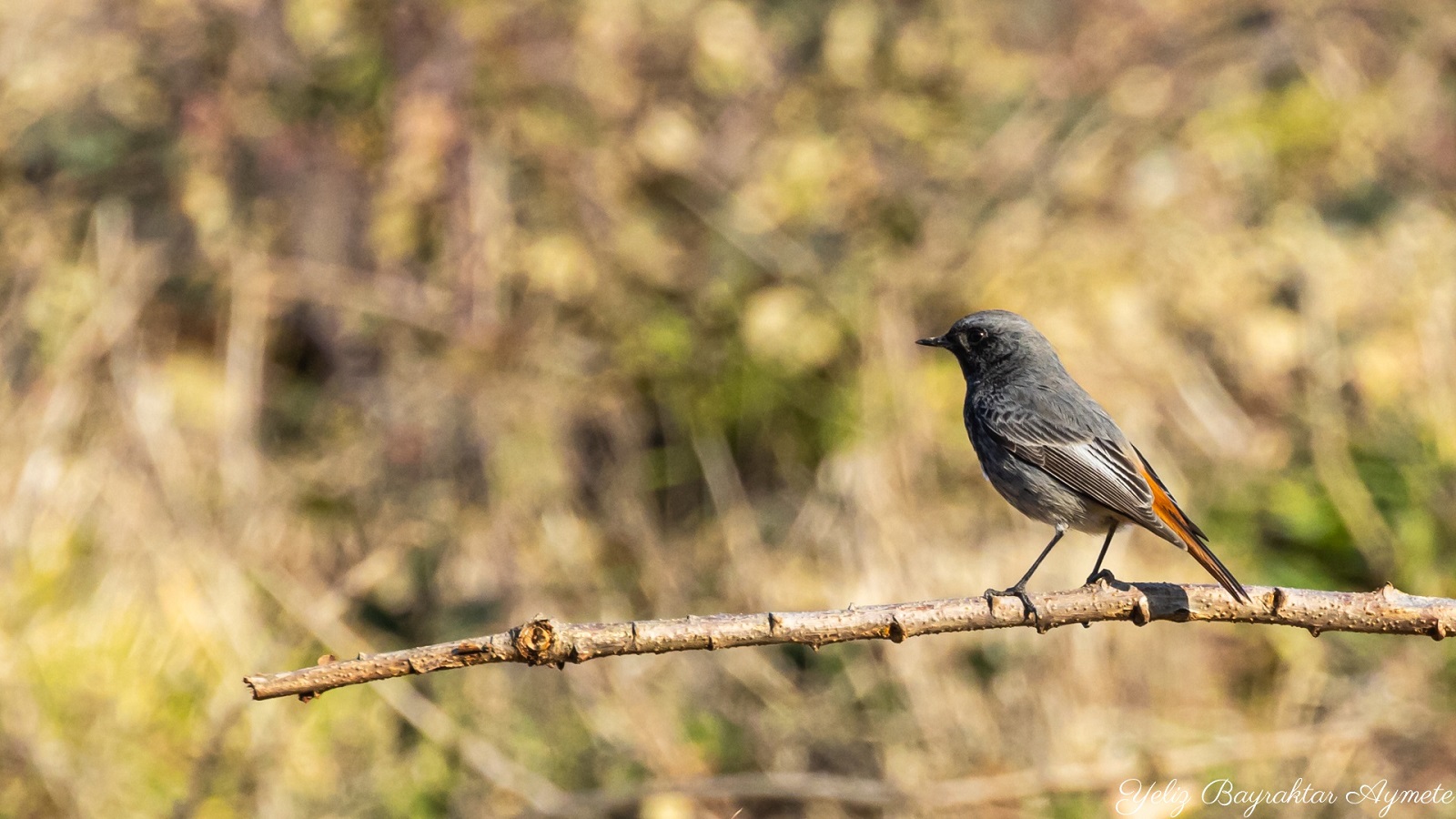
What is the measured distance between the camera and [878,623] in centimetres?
305

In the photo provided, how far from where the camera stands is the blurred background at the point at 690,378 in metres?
6.51

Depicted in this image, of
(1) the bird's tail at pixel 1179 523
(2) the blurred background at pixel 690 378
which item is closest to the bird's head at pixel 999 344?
(1) the bird's tail at pixel 1179 523

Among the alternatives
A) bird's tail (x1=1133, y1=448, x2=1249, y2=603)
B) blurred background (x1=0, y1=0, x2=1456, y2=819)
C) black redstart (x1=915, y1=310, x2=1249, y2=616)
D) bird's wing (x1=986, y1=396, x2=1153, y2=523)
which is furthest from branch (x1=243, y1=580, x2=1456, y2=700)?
blurred background (x1=0, y1=0, x2=1456, y2=819)

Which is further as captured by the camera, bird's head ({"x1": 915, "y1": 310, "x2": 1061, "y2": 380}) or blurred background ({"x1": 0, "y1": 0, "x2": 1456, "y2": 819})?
blurred background ({"x1": 0, "y1": 0, "x2": 1456, "y2": 819})

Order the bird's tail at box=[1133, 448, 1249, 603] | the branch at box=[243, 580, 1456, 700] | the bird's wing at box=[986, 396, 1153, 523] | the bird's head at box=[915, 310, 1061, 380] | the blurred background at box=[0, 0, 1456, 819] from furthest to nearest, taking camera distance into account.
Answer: the blurred background at box=[0, 0, 1456, 819] < the bird's head at box=[915, 310, 1061, 380] < the bird's wing at box=[986, 396, 1153, 523] < the bird's tail at box=[1133, 448, 1249, 603] < the branch at box=[243, 580, 1456, 700]

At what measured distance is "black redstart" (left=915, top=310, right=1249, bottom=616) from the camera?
4344mm

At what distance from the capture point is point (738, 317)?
306 inches

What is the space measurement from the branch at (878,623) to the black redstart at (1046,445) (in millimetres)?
768

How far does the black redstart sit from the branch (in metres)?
0.77

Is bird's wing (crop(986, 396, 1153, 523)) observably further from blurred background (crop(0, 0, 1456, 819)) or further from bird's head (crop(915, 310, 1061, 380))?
blurred background (crop(0, 0, 1456, 819))

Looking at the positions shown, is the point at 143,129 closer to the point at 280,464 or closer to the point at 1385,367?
the point at 280,464

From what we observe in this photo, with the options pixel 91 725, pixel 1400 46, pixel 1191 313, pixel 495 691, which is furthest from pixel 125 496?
pixel 1400 46

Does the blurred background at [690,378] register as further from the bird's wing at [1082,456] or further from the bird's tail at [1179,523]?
the bird's tail at [1179,523]

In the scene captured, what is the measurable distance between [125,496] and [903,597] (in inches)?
162
